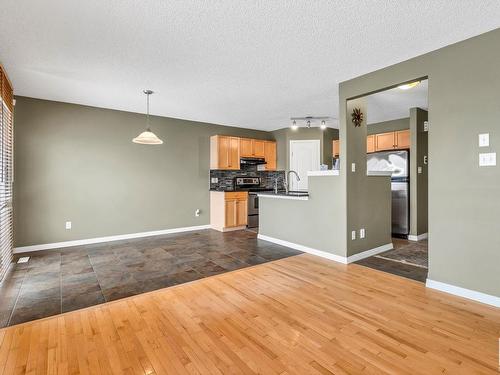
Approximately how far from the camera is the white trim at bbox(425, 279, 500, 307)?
94.0 inches

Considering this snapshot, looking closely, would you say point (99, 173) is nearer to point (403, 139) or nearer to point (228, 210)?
point (228, 210)

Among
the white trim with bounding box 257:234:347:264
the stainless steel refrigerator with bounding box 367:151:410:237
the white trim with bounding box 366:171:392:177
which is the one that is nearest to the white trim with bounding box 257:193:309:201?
the white trim with bounding box 257:234:347:264

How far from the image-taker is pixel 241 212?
6164 millimetres

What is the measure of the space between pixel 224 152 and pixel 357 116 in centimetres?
328

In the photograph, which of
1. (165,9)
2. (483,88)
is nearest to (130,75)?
(165,9)

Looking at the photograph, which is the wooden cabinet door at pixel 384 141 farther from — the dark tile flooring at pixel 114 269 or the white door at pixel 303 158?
the dark tile flooring at pixel 114 269

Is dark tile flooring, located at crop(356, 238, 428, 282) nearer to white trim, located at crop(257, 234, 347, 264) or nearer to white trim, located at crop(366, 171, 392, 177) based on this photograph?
white trim, located at crop(257, 234, 347, 264)

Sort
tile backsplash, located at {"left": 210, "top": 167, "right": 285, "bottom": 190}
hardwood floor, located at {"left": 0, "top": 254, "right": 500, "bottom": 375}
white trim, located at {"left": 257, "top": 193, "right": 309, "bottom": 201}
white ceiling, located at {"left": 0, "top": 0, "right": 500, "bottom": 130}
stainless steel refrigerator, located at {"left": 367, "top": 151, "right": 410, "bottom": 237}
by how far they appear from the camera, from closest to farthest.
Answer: hardwood floor, located at {"left": 0, "top": 254, "right": 500, "bottom": 375}, white ceiling, located at {"left": 0, "top": 0, "right": 500, "bottom": 130}, white trim, located at {"left": 257, "top": 193, "right": 309, "bottom": 201}, stainless steel refrigerator, located at {"left": 367, "top": 151, "right": 410, "bottom": 237}, tile backsplash, located at {"left": 210, "top": 167, "right": 285, "bottom": 190}

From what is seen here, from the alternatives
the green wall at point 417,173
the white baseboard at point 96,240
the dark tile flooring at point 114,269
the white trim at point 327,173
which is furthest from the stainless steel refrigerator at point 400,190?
the white baseboard at point 96,240

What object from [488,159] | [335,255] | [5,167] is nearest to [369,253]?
[335,255]

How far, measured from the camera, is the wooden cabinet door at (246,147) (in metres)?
6.57

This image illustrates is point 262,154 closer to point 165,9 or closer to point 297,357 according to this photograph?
point 165,9

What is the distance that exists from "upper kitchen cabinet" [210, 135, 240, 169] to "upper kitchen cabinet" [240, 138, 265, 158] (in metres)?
0.16

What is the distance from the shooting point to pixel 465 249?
8.36 ft
